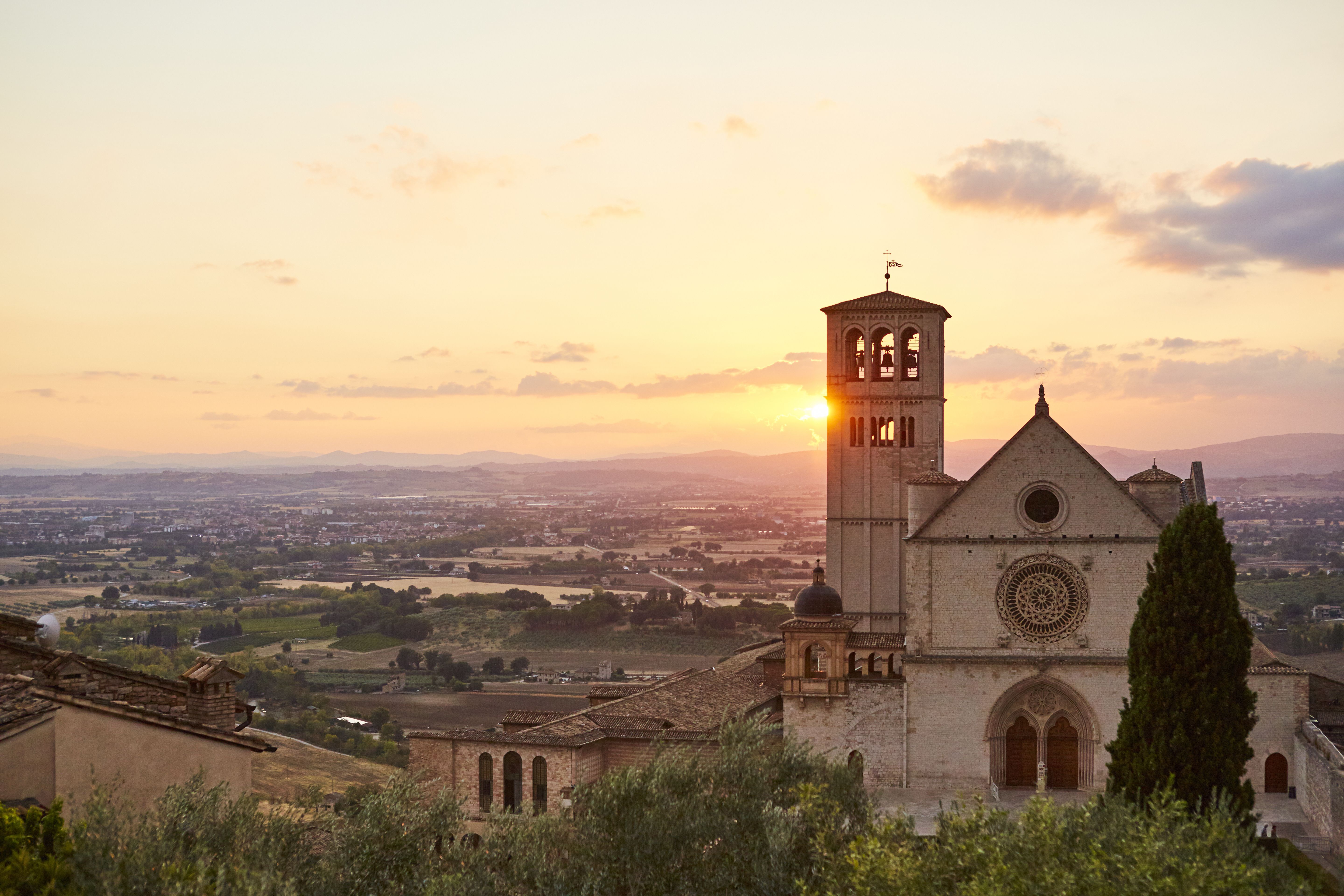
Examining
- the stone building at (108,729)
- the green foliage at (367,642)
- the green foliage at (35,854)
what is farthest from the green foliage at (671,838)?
the green foliage at (367,642)

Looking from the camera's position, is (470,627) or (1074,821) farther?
(470,627)

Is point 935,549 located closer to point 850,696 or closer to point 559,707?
point 850,696

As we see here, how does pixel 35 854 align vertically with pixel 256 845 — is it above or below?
above

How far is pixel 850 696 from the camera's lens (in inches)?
1313

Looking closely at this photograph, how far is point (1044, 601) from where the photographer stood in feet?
109

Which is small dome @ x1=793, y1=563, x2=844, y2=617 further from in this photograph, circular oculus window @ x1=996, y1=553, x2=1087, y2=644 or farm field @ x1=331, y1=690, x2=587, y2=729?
farm field @ x1=331, y1=690, x2=587, y2=729

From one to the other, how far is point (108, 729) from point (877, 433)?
1193 inches

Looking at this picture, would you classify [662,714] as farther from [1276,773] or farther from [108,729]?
[108,729]

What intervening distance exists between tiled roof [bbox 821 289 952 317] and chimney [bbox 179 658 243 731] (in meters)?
28.5

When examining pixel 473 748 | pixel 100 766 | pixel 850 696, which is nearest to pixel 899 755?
pixel 850 696

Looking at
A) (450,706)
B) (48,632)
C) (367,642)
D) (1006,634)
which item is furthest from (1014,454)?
(367,642)

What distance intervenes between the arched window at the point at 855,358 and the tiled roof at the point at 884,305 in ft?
2.63

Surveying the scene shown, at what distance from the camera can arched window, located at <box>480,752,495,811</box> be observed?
3084cm

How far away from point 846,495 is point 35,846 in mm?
32622
